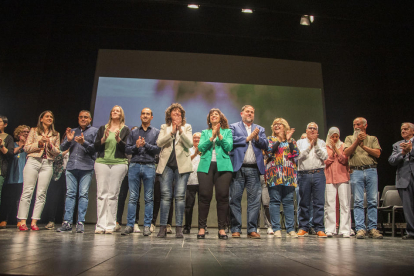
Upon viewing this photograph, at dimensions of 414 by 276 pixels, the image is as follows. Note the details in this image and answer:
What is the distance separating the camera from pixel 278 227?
3590 mm

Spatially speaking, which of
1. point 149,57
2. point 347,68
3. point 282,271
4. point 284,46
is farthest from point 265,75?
point 282,271

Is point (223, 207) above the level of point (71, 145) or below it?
below

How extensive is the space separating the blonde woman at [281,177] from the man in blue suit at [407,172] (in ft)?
4.61

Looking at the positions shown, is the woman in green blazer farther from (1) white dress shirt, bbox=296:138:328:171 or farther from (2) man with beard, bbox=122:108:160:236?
(1) white dress shirt, bbox=296:138:328:171

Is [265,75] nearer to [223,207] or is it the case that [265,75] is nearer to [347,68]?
[347,68]

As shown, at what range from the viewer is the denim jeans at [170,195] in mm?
3209

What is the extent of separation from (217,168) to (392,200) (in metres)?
3.53

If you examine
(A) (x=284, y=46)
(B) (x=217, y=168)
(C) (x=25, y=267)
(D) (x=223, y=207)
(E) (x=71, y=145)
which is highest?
(A) (x=284, y=46)

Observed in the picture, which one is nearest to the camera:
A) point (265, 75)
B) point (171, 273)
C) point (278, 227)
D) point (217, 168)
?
point (171, 273)

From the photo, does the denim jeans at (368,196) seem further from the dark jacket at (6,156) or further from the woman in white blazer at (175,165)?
the dark jacket at (6,156)

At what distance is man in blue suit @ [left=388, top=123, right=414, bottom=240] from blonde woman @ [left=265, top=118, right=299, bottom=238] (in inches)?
55.3

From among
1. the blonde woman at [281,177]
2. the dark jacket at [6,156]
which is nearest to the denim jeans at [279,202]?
the blonde woman at [281,177]

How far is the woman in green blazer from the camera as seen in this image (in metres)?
3.18

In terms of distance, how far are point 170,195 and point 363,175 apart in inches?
95.9
